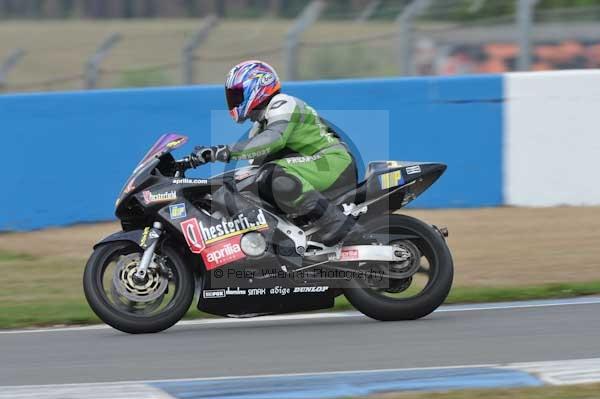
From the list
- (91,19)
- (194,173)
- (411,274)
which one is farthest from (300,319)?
(91,19)

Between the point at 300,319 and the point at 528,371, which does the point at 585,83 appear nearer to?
the point at 300,319

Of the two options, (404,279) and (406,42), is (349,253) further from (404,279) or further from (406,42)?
(406,42)

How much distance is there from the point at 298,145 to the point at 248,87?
493mm

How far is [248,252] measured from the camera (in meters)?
6.99

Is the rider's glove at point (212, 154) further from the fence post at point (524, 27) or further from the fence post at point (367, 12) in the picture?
the fence post at point (367, 12)

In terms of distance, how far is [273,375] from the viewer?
5.79 meters

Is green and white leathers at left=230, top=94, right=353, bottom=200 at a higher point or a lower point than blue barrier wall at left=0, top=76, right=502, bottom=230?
lower

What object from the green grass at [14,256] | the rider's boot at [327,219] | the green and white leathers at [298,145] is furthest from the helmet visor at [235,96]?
the green grass at [14,256]

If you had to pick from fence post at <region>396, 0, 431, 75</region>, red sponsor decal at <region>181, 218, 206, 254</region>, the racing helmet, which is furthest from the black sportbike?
fence post at <region>396, 0, 431, 75</region>

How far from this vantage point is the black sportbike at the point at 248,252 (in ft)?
22.7

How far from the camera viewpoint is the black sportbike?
272 inches

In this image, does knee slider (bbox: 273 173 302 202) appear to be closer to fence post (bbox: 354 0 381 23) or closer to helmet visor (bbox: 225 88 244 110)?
helmet visor (bbox: 225 88 244 110)

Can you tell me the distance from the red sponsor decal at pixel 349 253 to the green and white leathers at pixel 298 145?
0.42 meters

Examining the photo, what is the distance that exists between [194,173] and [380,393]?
6072 millimetres
